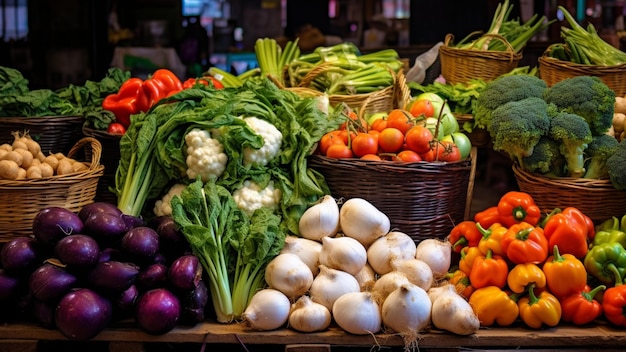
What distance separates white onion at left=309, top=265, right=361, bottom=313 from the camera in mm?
2838

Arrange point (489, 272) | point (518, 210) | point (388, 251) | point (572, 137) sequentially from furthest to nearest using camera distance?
point (572, 137)
point (518, 210)
point (388, 251)
point (489, 272)

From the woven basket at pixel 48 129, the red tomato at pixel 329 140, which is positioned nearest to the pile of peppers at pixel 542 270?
the red tomato at pixel 329 140

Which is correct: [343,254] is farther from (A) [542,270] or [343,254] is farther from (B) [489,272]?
(A) [542,270]

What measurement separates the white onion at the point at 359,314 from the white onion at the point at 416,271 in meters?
0.22

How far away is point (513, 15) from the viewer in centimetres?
720

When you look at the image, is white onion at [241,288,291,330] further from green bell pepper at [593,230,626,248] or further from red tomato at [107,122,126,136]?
red tomato at [107,122,126,136]

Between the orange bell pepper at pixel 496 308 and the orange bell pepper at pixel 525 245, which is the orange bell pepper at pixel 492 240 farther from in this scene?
the orange bell pepper at pixel 496 308

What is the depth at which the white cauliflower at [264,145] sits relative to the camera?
10.6ft

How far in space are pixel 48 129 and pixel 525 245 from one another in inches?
94.6

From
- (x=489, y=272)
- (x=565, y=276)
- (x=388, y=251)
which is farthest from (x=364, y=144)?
(x=565, y=276)

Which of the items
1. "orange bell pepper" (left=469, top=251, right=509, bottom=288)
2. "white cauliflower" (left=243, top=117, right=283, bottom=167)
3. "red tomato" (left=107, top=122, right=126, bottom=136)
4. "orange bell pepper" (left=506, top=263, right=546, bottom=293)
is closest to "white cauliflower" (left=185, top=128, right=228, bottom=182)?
"white cauliflower" (left=243, top=117, right=283, bottom=167)

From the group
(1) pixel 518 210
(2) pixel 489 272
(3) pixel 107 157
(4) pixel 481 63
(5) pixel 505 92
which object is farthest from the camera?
(4) pixel 481 63

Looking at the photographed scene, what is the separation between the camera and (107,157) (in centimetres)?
386

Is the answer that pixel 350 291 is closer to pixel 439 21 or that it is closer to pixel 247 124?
pixel 247 124
